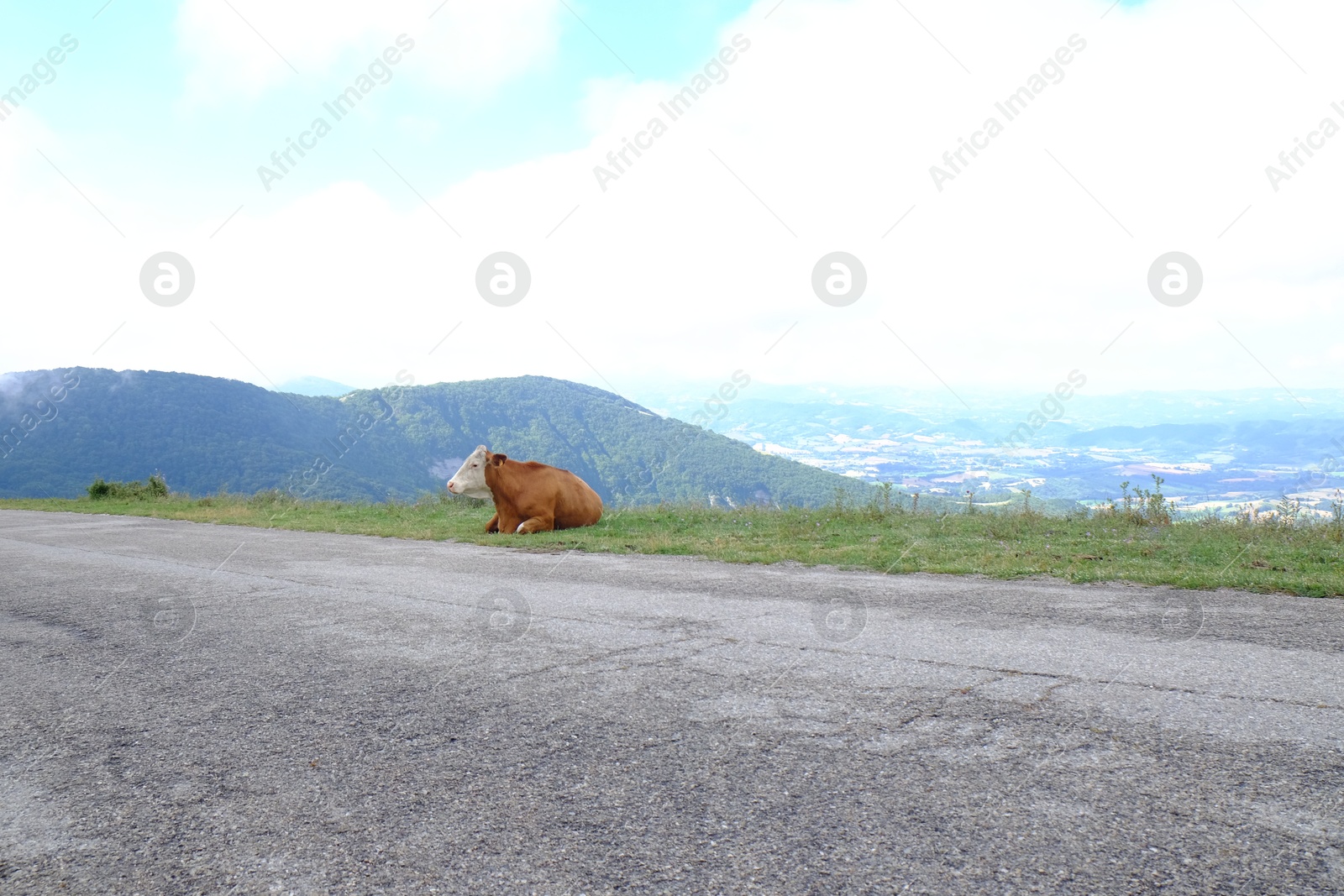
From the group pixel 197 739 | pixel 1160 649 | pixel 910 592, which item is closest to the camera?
pixel 197 739

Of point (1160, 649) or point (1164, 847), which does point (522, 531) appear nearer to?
point (1160, 649)

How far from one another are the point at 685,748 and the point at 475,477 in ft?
38.6

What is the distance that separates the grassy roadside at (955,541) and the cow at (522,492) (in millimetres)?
487

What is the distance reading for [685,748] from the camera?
3.43m

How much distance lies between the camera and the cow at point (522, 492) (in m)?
14.0

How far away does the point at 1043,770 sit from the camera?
3104 mm

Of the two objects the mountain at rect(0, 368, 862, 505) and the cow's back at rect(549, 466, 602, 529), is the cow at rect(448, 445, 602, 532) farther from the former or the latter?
the mountain at rect(0, 368, 862, 505)

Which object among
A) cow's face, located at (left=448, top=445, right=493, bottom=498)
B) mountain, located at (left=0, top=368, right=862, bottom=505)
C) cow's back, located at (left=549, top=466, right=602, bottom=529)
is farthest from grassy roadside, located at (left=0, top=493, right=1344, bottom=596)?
mountain, located at (left=0, top=368, right=862, bottom=505)

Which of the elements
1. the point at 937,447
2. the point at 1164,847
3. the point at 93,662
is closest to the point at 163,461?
the point at 937,447

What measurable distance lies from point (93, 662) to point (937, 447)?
210ft

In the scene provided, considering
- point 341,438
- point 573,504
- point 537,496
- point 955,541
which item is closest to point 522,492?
point 537,496

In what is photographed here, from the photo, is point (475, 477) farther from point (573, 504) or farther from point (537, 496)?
point (573, 504)

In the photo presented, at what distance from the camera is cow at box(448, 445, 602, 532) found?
14047 mm

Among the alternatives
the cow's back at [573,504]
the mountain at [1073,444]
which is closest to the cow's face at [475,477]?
the cow's back at [573,504]
